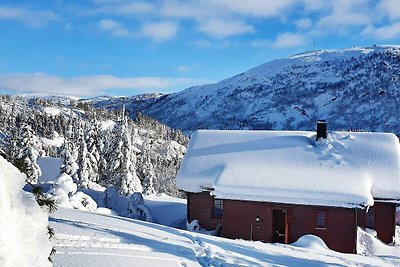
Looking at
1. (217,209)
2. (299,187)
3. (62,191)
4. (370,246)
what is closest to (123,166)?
(62,191)

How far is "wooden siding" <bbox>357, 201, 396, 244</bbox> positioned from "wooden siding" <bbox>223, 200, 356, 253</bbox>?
160 centimetres

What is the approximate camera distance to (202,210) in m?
20.7

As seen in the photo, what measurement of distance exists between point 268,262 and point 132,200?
12698 mm

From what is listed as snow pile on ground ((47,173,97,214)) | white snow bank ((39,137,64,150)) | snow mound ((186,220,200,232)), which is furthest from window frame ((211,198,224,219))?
white snow bank ((39,137,64,150))

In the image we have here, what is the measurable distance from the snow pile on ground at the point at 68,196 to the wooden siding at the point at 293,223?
752 centimetres

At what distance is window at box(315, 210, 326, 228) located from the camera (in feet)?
59.9

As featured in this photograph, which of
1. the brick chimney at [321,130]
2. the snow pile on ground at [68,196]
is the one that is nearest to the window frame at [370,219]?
the brick chimney at [321,130]

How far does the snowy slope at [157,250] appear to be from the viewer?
8.55 m

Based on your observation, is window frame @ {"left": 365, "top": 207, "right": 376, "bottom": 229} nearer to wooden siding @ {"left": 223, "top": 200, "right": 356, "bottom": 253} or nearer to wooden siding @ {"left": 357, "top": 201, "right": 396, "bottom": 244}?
wooden siding @ {"left": 357, "top": 201, "right": 396, "bottom": 244}

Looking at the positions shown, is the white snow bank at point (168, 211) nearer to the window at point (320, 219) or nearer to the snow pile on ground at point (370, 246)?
the window at point (320, 219)

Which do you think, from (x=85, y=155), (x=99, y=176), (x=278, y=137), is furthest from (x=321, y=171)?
(x=99, y=176)

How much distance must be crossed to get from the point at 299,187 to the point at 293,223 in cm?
175

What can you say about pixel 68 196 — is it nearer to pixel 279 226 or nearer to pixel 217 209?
pixel 217 209

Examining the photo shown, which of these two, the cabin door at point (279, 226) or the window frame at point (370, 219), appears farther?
the cabin door at point (279, 226)
